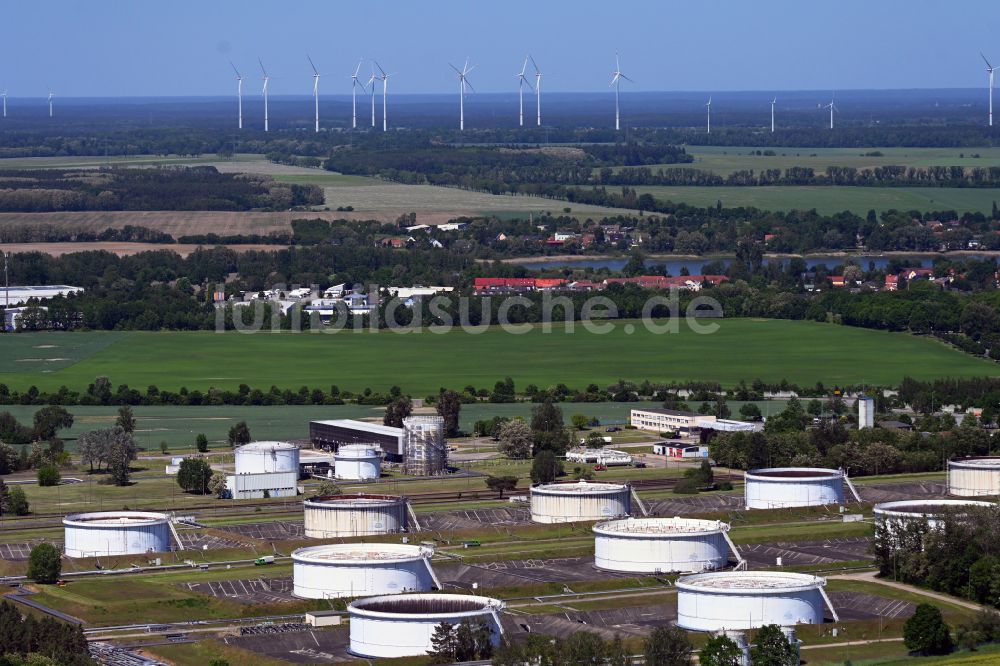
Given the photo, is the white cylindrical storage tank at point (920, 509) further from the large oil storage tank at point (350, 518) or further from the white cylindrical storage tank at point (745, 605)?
the large oil storage tank at point (350, 518)

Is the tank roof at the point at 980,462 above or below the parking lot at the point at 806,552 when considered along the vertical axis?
above

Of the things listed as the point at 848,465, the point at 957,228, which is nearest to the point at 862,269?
the point at 957,228

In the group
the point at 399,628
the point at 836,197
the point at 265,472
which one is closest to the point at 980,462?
the point at 265,472

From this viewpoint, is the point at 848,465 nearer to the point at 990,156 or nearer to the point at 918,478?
the point at 918,478

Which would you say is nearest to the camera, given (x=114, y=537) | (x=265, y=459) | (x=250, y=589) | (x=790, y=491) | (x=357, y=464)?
(x=250, y=589)

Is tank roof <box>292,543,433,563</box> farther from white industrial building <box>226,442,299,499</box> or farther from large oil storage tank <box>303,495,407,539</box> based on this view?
white industrial building <box>226,442,299,499</box>

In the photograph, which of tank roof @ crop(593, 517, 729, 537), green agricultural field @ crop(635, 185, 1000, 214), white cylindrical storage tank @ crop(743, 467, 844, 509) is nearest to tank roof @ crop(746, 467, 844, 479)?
white cylindrical storage tank @ crop(743, 467, 844, 509)

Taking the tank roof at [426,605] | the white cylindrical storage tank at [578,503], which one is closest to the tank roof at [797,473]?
the white cylindrical storage tank at [578,503]

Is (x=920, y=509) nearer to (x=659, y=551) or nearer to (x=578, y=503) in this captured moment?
(x=659, y=551)
